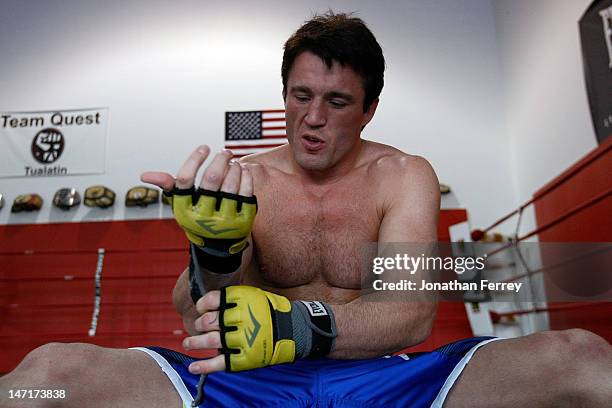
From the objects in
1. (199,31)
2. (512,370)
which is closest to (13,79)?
(199,31)

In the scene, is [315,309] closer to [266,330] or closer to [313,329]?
[313,329]

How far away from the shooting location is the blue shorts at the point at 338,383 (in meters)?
1.50

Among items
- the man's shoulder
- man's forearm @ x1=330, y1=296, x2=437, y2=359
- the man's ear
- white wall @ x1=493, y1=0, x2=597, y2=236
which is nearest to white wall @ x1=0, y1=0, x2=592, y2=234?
white wall @ x1=493, y1=0, x2=597, y2=236

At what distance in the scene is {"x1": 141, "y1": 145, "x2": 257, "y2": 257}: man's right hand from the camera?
117 cm

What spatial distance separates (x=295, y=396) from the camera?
1517mm

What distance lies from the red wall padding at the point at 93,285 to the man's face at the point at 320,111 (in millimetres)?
3175

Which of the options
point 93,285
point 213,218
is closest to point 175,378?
point 213,218

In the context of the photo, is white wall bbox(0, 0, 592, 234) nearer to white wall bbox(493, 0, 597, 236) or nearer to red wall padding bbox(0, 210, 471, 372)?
white wall bbox(493, 0, 597, 236)

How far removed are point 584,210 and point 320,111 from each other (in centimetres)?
251

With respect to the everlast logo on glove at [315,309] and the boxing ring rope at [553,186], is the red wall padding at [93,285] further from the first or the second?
the everlast logo on glove at [315,309]

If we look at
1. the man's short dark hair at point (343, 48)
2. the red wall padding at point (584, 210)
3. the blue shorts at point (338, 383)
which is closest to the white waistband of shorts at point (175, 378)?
the blue shorts at point (338, 383)

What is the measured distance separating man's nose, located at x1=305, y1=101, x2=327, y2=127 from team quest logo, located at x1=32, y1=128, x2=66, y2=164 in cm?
411

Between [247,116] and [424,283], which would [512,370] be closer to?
[424,283]

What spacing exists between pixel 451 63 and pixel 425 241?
438cm
